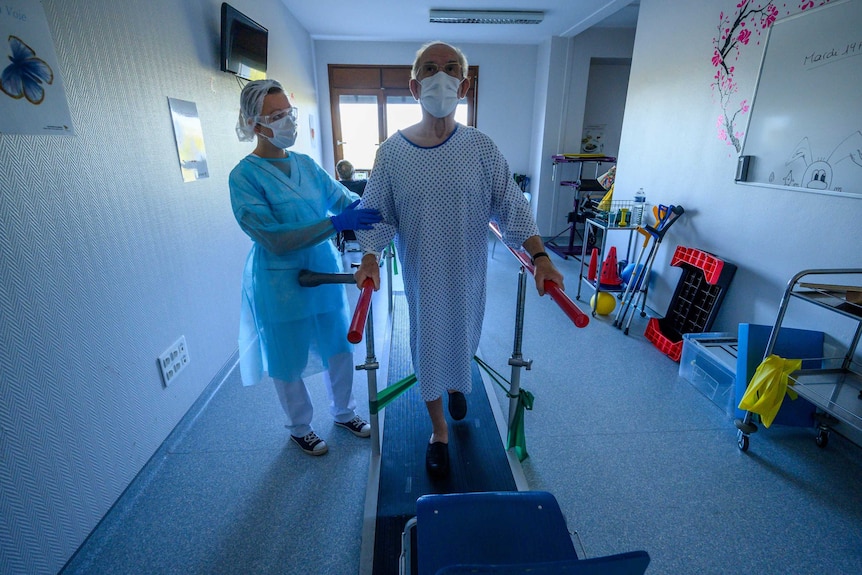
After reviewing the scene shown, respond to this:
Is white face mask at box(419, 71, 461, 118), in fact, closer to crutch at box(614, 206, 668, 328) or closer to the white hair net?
the white hair net

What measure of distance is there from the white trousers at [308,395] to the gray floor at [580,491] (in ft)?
0.40

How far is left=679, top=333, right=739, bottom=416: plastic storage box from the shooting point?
2.13 meters

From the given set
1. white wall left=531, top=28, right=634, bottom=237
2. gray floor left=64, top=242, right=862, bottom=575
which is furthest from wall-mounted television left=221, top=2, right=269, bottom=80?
white wall left=531, top=28, right=634, bottom=237

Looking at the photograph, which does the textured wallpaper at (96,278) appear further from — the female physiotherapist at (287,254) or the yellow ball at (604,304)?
the yellow ball at (604,304)

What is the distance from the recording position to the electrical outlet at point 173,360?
1.85m

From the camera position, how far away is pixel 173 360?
1938mm

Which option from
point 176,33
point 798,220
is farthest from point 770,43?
point 176,33

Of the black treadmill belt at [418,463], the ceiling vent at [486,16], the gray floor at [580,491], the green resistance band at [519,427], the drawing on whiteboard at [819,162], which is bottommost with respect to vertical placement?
the gray floor at [580,491]

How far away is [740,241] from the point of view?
8.24 ft

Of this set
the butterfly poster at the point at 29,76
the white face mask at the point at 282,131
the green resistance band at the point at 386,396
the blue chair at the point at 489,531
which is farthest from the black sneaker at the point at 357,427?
the butterfly poster at the point at 29,76

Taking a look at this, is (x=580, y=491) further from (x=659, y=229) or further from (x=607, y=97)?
(x=607, y=97)

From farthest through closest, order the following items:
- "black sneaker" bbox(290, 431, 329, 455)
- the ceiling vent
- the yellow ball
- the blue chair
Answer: the ceiling vent, the yellow ball, "black sneaker" bbox(290, 431, 329, 455), the blue chair

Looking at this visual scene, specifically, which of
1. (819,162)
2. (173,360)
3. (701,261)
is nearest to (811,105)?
(819,162)

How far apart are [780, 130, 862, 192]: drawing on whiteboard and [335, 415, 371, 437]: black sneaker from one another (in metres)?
2.50
